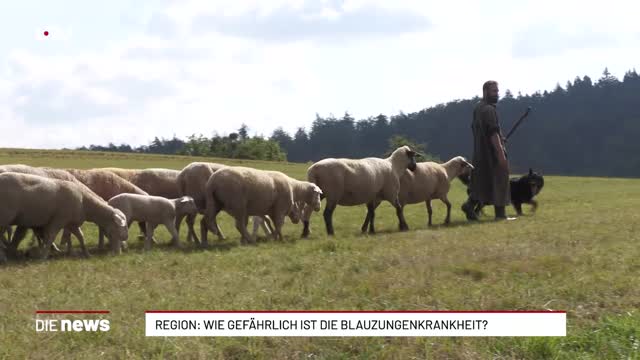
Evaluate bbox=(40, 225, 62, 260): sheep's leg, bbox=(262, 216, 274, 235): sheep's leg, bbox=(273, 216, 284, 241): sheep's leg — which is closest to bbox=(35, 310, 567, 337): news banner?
bbox=(40, 225, 62, 260): sheep's leg

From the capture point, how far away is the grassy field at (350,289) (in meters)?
6.80

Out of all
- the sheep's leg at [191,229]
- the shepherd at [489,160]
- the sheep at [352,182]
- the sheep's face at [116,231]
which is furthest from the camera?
the shepherd at [489,160]

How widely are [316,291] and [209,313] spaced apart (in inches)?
65.5

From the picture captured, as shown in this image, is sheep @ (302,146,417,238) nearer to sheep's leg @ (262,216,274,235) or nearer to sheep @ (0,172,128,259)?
sheep's leg @ (262,216,274,235)

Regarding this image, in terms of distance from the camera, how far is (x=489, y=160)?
2102cm

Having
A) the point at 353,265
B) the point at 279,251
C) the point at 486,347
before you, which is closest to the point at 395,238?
the point at 279,251

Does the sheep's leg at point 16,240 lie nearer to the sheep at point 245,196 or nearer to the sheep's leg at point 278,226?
the sheep at point 245,196

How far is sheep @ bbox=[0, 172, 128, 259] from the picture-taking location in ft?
41.1

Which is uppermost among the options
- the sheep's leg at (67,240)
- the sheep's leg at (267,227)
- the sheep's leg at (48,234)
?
the sheep's leg at (48,234)

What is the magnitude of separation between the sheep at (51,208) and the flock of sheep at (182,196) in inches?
0.7

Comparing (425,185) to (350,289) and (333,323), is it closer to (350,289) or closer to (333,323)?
(350,289)

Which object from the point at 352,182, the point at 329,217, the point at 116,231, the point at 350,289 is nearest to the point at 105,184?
the point at 116,231

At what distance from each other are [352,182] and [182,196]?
4.43 meters

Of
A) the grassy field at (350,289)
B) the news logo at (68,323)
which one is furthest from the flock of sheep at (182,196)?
the news logo at (68,323)
